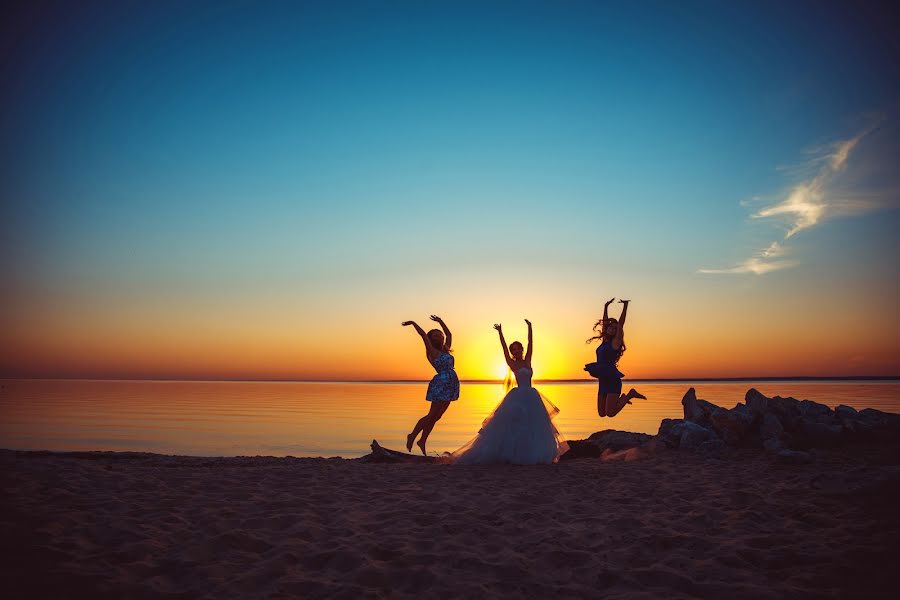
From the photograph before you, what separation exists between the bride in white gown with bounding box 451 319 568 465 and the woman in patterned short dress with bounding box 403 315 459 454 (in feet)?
3.99

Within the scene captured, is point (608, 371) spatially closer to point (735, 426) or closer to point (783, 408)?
point (735, 426)

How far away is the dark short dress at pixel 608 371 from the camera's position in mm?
11797

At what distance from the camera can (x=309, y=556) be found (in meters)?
4.86

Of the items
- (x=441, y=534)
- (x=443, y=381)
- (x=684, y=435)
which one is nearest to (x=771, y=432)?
(x=684, y=435)

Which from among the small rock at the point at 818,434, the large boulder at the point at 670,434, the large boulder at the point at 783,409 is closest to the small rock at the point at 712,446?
the large boulder at the point at 670,434

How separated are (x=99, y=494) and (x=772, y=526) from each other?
26.4 feet

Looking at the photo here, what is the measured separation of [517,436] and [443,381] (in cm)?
216

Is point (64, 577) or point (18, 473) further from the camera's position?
point (18, 473)

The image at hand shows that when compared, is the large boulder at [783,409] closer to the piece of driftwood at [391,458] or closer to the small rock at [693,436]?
the small rock at [693,436]

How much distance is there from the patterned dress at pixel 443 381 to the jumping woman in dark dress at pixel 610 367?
10.3ft

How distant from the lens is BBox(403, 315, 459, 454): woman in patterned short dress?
11.5m

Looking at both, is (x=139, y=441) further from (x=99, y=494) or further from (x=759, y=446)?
(x=759, y=446)

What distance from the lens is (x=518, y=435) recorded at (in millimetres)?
10242

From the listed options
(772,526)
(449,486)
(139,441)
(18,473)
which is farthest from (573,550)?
(139,441)
